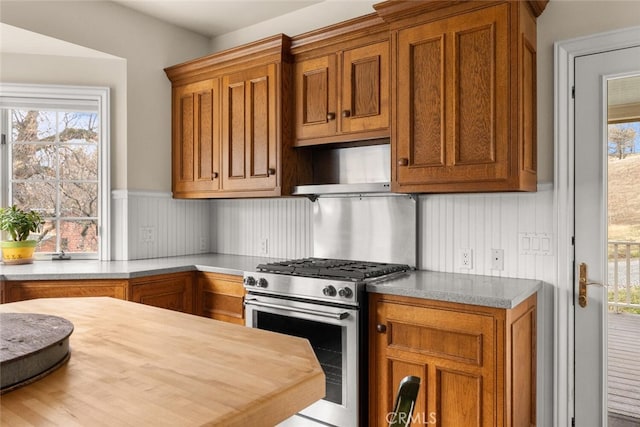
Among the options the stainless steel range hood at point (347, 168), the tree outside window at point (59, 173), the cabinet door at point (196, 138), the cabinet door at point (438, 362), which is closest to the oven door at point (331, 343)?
the cabinet door at point (438, 362)

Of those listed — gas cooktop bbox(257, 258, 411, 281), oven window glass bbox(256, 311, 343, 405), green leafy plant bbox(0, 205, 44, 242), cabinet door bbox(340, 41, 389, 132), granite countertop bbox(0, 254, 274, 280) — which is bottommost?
oven window glass bbox(256, 311, 343, 405)

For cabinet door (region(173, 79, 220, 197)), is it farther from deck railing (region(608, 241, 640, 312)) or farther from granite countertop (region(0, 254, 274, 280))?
deck railing (region(608, 241, 640, 312))

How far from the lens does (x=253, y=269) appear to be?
9.52 feet

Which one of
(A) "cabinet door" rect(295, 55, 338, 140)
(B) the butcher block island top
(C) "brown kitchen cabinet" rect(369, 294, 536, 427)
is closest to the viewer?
(B) the butcher block island top

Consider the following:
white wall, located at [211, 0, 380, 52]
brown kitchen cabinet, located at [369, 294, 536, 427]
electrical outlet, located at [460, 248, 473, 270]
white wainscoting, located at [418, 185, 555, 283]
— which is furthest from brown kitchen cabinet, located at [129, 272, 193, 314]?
white wall, located at [211, 0, 380, 52]

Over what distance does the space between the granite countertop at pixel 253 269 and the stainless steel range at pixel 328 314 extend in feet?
0.43

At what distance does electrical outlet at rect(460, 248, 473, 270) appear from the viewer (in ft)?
8.54

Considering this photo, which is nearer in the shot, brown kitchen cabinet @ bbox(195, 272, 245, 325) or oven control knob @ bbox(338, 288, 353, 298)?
oven control knob @ bbox(338, 288, 353, 298)

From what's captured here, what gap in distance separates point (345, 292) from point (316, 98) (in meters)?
1.26

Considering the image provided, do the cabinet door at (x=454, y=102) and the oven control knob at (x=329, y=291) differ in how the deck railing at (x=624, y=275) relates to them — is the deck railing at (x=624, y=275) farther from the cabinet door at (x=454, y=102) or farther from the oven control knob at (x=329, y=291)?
the oven control knob at (x=329, y=291)

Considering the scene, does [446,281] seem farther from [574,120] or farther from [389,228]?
[574,120]

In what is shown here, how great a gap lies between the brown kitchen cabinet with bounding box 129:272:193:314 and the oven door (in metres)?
0.75

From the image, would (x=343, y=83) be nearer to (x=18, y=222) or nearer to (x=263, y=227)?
(x=263, y=227)

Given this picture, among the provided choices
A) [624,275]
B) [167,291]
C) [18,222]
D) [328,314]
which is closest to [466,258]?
[624,275]
